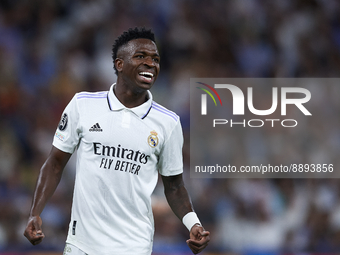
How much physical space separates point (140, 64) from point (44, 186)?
1.03 m

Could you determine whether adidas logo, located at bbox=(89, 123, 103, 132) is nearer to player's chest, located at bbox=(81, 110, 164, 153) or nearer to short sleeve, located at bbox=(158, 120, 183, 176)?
player's chest, located at bbox=(81, 110, 164, 153)

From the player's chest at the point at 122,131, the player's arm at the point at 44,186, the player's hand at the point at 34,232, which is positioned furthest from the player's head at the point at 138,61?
the player's hand at the point at 34,232

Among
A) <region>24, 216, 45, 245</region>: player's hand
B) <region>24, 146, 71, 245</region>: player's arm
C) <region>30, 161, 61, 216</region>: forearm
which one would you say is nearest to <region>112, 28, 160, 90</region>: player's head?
<region>24, 146, 71, 245</region>: player's arm

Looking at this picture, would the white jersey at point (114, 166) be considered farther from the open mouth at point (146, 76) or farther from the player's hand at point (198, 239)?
the player's hand at point (198, 239)

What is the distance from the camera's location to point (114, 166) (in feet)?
9.55

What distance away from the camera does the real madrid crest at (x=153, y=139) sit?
9.96 feet

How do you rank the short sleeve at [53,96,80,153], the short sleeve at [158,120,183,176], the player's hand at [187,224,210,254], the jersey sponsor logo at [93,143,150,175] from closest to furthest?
1. the player's hand at [187,224,210,254]
2. the jersey sponsor logo at [93,143,150,175]
3. the short sleeve at [53,96,80,153]
4. the short sleeve at [158,120,183,176]

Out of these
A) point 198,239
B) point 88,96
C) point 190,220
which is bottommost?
point 198,239

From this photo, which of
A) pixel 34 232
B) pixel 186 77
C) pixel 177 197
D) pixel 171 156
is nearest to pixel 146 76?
pixel 171 156

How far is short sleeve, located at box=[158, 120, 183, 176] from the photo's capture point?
3127 mm

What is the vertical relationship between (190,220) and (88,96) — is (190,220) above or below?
below

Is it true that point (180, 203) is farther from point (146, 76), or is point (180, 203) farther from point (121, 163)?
point (146, 76)

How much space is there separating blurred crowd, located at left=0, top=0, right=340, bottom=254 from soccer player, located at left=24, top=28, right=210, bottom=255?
2914 millimetres

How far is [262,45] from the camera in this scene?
7352 millimetres
